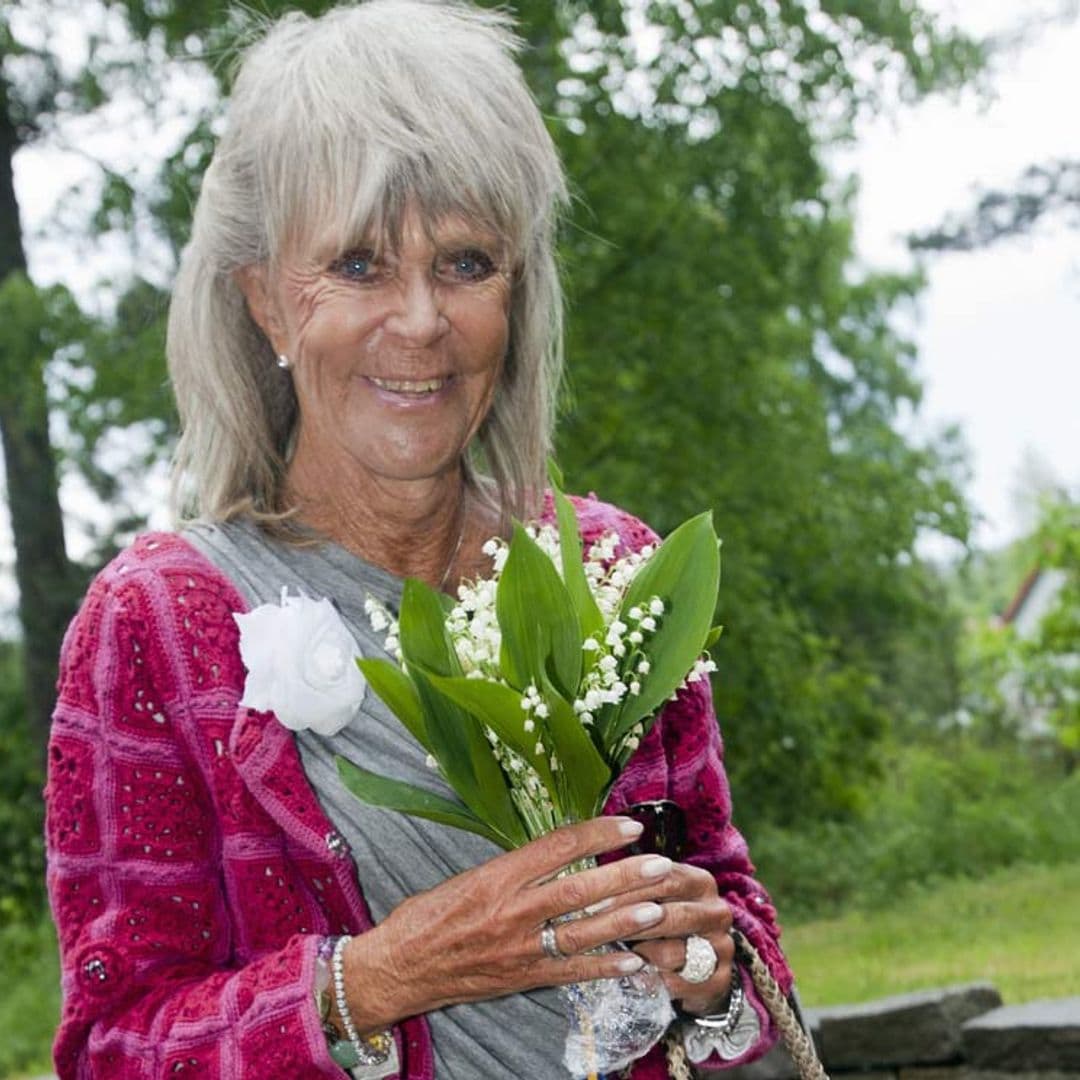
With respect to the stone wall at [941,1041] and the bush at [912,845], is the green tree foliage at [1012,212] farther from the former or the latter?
the stone wall at [941,1041]

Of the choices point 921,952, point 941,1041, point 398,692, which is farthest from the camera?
point 921,952

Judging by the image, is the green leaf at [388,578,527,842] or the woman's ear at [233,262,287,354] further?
the woman's ear at [233,262,287,354]

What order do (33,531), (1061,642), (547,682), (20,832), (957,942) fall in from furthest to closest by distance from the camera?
(1061,642) < (20,832) < (33,531) < (957,942) < (547,682)

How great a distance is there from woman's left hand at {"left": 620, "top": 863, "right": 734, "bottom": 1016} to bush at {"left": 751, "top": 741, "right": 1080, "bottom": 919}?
32.1 feet

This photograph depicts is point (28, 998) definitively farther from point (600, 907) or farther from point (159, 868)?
point (600, 907)

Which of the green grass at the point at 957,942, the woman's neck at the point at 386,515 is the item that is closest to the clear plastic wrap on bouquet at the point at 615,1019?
the woman's neck at the point at 386,515

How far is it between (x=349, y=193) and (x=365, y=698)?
2.09 feet

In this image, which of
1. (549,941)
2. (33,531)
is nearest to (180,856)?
(549,941)

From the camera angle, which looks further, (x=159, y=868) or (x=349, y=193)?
(x=349, y=193)

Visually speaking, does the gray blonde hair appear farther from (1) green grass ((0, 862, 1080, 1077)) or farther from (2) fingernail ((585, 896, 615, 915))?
(1) green grass ((0, 862, 1080, 1077))

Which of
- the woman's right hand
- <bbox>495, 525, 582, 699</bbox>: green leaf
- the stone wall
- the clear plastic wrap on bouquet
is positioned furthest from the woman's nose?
the stone wall

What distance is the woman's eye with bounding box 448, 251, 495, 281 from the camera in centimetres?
223

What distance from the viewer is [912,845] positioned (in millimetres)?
12672

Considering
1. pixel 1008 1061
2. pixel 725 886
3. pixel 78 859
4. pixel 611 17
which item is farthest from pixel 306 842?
pixel 611 17
